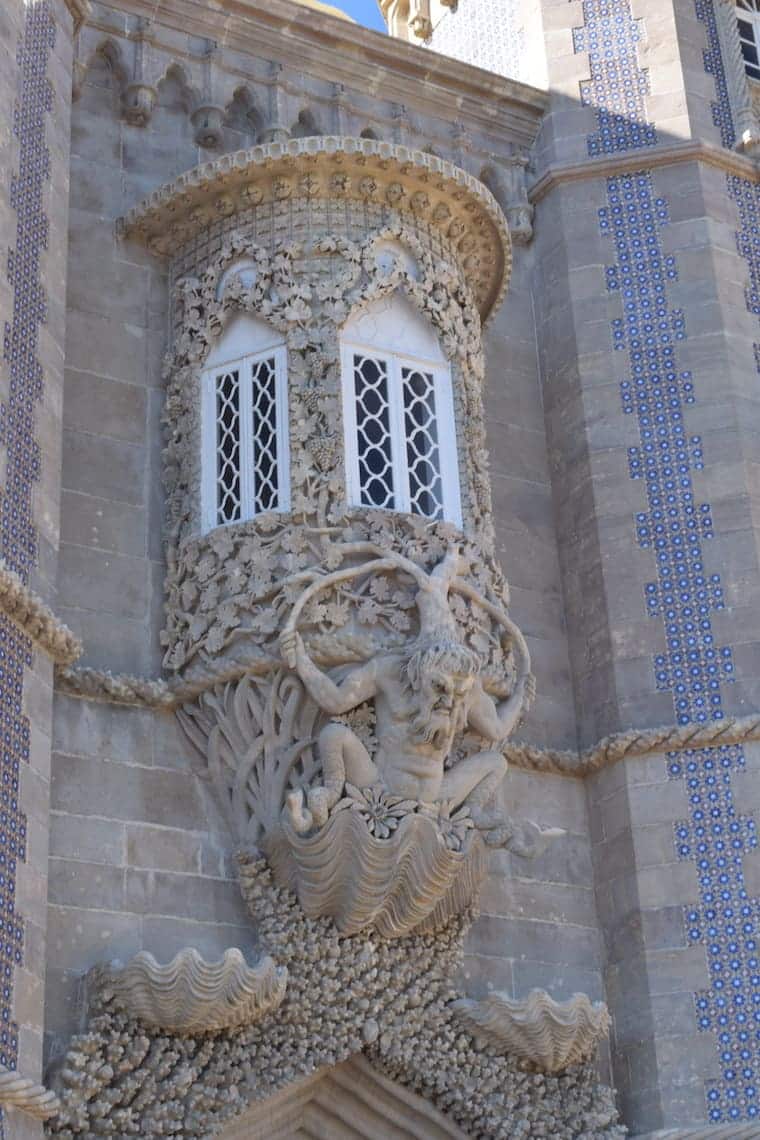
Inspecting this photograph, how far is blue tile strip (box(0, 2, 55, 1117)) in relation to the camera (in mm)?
9906

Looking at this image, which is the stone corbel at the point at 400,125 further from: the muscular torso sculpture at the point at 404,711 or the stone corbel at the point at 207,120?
the muscular torso sculpture at the point at 404,711

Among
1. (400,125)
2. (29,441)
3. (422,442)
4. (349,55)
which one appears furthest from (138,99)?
(29,441)

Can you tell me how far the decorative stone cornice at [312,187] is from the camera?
497 inches

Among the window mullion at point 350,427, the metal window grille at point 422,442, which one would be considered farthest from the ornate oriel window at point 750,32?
the window mullion at point 350,427

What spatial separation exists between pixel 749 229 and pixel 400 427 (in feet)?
11.2

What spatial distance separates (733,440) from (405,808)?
3.58 meters

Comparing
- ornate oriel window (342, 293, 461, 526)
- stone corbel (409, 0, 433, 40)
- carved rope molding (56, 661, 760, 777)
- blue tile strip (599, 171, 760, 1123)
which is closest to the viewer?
blue tile strip (599, 171, 760, 1123)

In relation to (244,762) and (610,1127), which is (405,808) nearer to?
(244,762)

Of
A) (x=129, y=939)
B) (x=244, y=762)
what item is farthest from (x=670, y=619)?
(x=129, y=939)

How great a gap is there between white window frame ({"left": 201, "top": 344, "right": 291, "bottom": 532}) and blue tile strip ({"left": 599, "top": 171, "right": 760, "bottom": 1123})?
245 centimetres

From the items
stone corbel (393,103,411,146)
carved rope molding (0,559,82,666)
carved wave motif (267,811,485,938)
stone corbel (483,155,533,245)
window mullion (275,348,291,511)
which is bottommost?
carved wave motif (267,811,485,938)

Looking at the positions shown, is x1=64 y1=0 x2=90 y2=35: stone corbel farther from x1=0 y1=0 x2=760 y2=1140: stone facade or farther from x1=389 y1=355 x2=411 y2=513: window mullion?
x1=389 y1=355 x2=411 y2=513: window mullion

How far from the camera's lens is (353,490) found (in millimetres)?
11969

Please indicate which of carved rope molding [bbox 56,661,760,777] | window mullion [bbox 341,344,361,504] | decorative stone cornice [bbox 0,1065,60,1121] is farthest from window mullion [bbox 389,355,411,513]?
decorative stone cornice [bbox 0,1065,60,1121]
